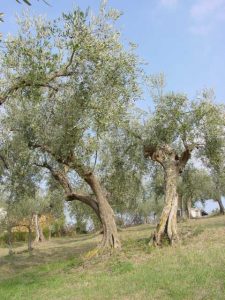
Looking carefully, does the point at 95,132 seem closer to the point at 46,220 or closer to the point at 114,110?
the point at 114,110

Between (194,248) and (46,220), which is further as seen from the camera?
(46,220)

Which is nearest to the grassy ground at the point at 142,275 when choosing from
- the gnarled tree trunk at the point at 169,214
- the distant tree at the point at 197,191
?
the gnarled tree trunk at the point at 169,214

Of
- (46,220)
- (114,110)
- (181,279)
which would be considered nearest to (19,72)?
(114,110)

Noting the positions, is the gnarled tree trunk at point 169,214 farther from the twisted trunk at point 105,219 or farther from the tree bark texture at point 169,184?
the twisted trunk at point 105,219

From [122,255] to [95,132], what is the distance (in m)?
6.03

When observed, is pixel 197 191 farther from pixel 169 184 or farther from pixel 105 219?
pixel 105 219

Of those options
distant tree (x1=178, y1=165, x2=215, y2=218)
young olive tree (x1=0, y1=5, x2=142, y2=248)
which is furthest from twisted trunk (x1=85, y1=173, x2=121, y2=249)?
distant tree (x1=178, y1=165, x2=215, y2=218)

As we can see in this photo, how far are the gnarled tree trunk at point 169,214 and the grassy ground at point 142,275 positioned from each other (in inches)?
28.4

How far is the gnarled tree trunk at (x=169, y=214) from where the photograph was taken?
22.6m

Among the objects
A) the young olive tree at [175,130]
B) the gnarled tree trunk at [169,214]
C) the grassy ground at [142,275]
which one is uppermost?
the young olive tree at [175,130]

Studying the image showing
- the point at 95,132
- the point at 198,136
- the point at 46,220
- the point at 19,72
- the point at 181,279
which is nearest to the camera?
A: the point at 181,279

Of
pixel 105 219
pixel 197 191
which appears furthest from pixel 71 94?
pixel 197 191

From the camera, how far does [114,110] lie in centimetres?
1959

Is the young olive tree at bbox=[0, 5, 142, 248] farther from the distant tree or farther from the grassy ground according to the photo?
the distant tree
